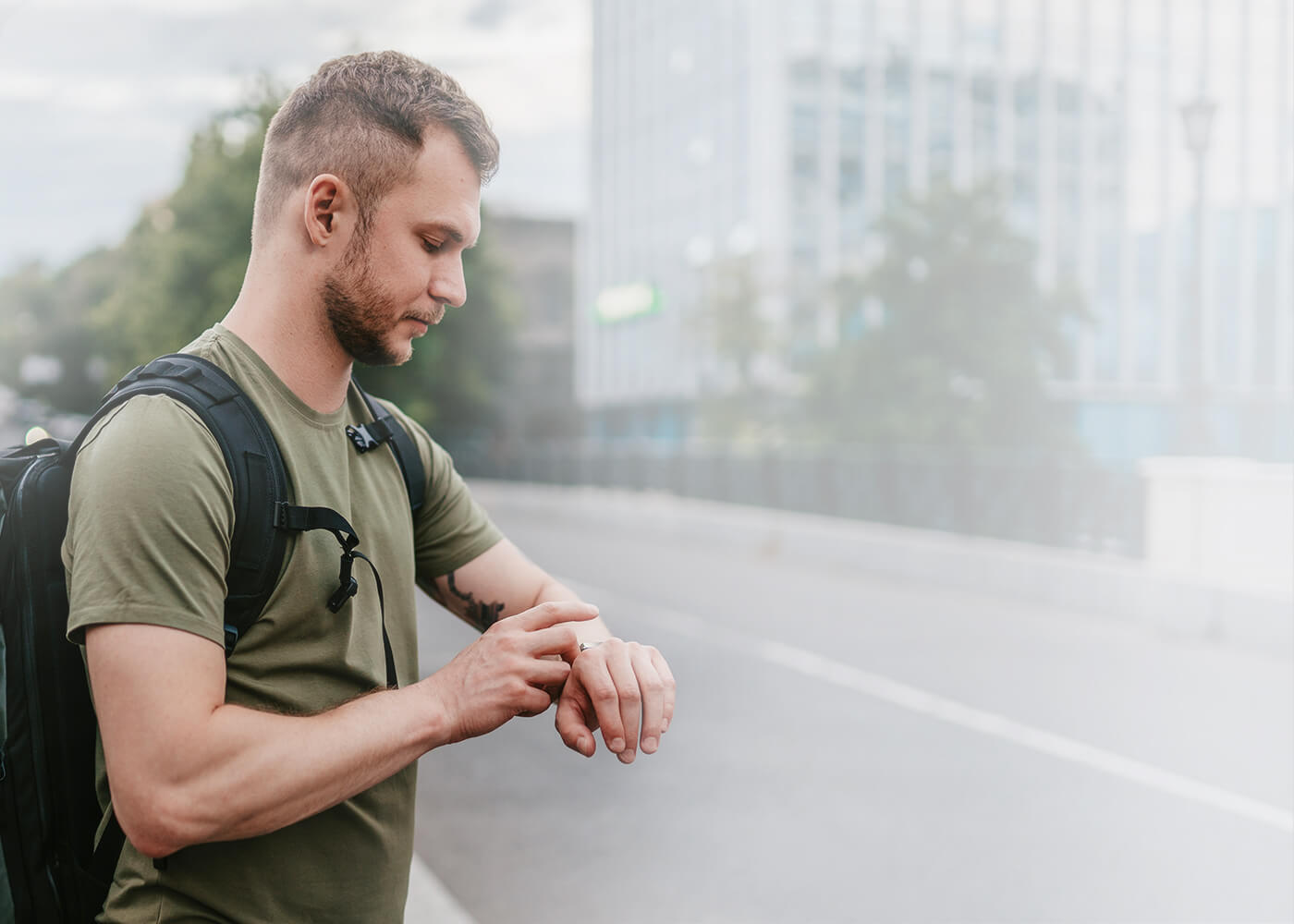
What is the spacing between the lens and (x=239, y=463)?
59.2 inches

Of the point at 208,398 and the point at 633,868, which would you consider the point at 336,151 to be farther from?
the point at 633,868

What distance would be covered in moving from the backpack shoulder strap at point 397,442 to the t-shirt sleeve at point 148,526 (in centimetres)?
33

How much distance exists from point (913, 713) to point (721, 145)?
3966 centimetres

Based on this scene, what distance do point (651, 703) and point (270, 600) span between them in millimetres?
518

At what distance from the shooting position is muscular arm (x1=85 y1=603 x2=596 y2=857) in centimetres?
138

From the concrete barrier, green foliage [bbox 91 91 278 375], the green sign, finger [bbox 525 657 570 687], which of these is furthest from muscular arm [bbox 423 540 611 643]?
the green sign

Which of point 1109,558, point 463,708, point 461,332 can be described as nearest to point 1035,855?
point 463,708

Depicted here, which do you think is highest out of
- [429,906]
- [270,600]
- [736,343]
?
[736,343]

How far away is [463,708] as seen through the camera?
1552 mm

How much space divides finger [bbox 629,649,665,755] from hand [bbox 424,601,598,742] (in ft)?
0.52

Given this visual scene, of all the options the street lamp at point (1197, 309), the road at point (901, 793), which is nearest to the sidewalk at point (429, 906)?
the road at point (901, 793)

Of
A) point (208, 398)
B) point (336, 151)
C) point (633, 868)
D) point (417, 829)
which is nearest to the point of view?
point (208, 398)

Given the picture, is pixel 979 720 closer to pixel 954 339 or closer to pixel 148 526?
pixel 148 526

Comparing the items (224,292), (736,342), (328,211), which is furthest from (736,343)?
(328,211)
